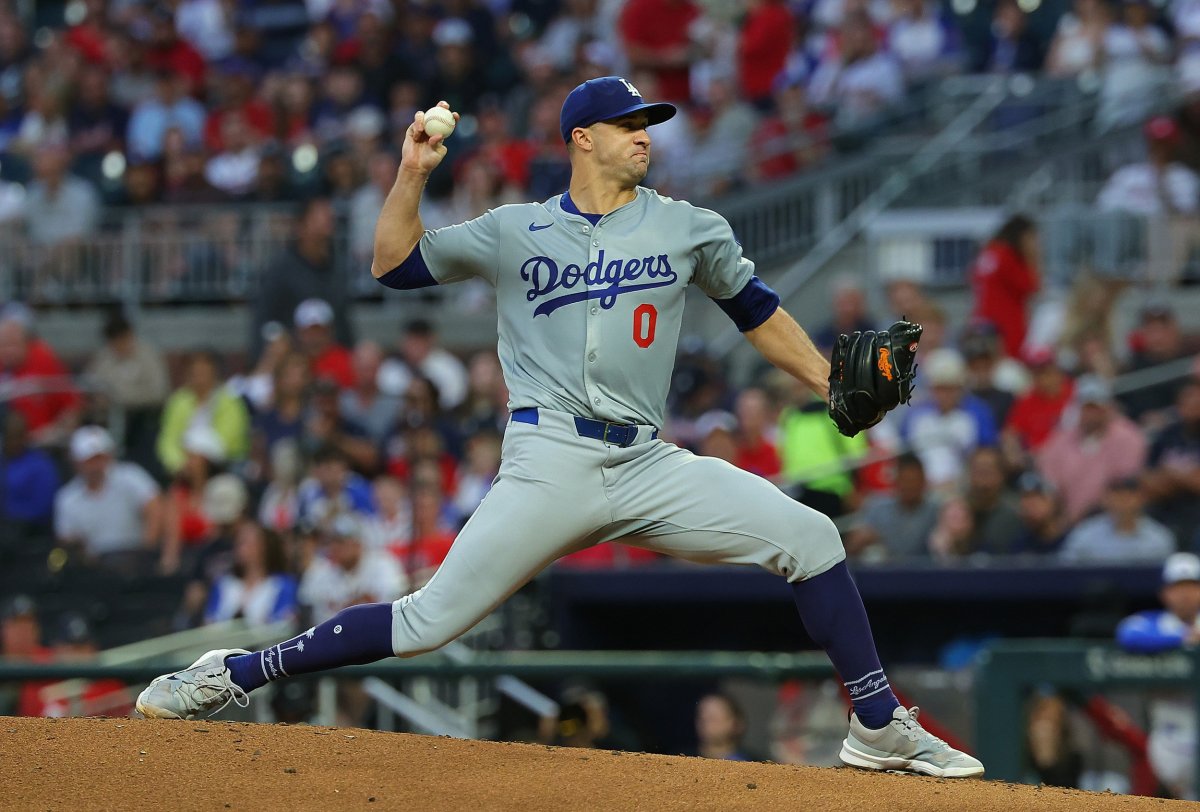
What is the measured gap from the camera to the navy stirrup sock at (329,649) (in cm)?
499

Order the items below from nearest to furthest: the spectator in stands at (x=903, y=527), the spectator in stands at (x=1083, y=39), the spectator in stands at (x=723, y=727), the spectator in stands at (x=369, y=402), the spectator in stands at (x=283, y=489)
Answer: the spectator in stands at (x=723, y=727) < the spectator in stands at (x=903, y=527) < the spectator in stands at (x=283, y=489) < the spectator in stands at (x=369, y=402) < the spectator in stands at (x=1083, y=39)

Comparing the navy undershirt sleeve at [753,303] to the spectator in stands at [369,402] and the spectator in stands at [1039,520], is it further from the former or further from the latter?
the spectator in stands at [369,402]

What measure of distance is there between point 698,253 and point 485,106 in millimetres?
9732

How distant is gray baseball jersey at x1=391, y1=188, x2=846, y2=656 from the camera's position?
15.9 ft

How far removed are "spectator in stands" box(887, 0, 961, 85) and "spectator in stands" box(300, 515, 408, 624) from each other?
5758mm

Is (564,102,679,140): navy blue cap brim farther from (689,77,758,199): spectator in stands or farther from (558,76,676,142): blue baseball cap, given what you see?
(689,77,758,199): spectator in stands

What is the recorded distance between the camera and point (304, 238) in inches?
486

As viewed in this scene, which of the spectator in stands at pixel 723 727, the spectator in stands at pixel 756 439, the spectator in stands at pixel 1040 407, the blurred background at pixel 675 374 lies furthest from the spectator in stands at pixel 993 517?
the spectator in stands at pixel 723 727

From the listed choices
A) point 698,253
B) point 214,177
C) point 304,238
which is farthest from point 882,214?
point 698,253

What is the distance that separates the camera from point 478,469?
1006 cm

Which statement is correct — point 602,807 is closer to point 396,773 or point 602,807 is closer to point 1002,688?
point 396,773

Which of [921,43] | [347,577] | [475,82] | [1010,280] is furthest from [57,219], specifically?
[1010,280]

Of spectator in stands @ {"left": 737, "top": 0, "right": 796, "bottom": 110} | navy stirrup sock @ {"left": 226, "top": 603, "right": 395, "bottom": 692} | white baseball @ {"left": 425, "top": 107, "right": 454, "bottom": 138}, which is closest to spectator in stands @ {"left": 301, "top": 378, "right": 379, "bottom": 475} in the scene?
spectator in stands @ {"left": 737, "top": 0, "right": 796, "bottom": 110}

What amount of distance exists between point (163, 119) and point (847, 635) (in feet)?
37.0
